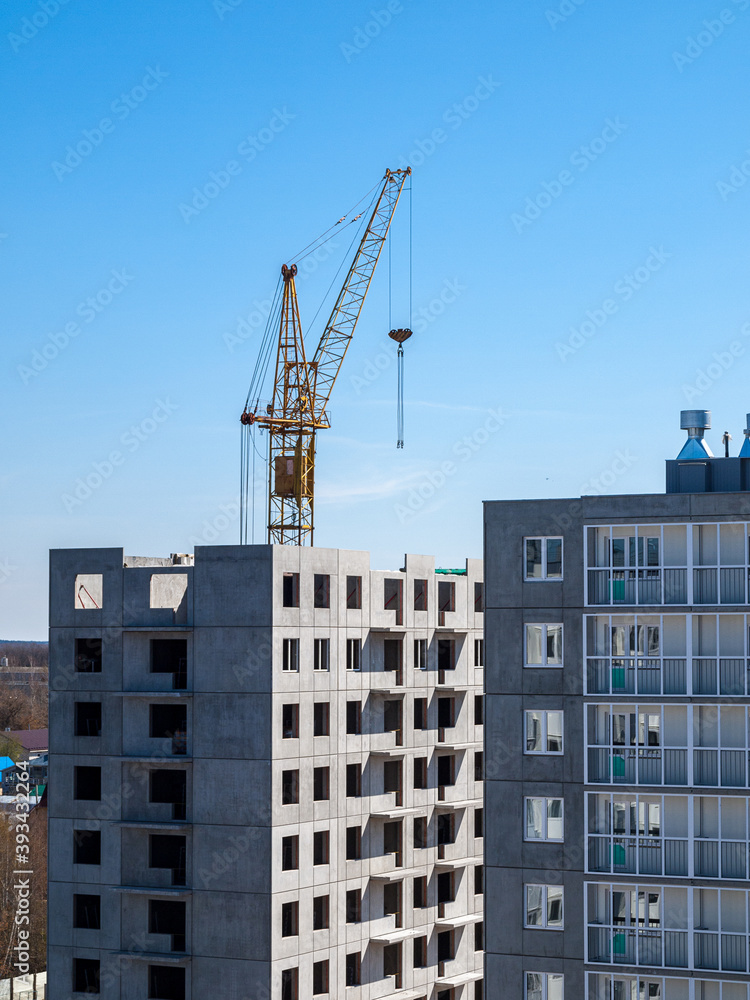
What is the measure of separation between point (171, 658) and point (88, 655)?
148 inches

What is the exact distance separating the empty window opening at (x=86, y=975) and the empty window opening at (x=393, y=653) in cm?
1819

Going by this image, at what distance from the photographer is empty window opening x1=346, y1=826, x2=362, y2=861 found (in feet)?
192

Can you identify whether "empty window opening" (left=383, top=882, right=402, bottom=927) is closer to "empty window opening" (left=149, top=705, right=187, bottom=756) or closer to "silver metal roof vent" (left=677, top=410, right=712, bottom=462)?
"empty window opening" (left=149, top=705, right=187, bottom=756)

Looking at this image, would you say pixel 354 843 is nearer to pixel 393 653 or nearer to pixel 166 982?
pixel 393 653

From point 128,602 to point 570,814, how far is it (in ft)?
81.5

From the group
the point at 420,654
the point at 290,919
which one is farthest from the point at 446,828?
the point at 290,919

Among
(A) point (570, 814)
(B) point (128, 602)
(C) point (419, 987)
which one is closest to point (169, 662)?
(B) point (128, 602)

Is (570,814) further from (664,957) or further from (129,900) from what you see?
(129,900)

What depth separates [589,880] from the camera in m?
37.5

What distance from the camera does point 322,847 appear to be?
56.8 metres

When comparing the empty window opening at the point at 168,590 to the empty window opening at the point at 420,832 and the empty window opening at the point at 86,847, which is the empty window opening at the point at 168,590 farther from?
the empty window opening at the point at 420,832

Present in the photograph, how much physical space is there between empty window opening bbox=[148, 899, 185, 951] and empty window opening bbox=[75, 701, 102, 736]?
7.61 meters

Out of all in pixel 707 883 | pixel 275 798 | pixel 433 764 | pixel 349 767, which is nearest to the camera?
pixel 707 883

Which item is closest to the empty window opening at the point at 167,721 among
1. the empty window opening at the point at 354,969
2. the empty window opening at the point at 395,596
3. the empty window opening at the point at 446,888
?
the empty window opening at the point at 395,596
